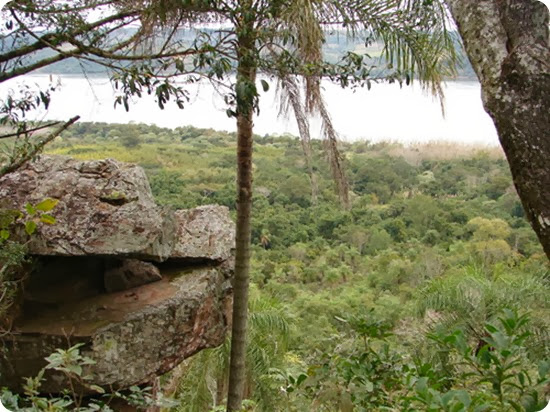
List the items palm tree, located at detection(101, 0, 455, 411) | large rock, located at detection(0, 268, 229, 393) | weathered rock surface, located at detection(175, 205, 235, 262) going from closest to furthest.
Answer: palm tree, located at detection(101, 0, 455, 411), large rock, located at detection(0, 268, 229, 393), weathered rock surface, located at detection(175, 205, 235, 262)

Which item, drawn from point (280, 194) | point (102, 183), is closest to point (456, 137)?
point (280, 194)

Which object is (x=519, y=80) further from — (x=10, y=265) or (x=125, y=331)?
(x=10, y=265)

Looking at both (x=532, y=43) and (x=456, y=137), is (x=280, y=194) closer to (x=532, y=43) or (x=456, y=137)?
(x=456, y=137)

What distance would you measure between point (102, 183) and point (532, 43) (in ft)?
Answer: 10.8

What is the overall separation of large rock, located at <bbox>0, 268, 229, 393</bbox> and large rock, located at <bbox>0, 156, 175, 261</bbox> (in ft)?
1.34

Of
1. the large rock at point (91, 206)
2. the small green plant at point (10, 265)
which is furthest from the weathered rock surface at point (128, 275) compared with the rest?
the small green plant at point (10, 265)

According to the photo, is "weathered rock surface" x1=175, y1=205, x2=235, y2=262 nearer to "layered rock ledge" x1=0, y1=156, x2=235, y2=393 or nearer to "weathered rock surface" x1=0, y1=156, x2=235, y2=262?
"layered rock ledge" x1=0, y1=156, x2=235, y2=393

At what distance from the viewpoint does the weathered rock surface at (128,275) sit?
4.64 m

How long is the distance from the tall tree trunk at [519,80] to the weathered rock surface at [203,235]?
11.1 ft

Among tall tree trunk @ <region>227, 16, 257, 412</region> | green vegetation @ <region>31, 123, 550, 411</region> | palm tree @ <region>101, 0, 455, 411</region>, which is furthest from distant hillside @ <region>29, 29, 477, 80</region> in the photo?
green vegetation @ <region>31, 123, 550, 411</region>

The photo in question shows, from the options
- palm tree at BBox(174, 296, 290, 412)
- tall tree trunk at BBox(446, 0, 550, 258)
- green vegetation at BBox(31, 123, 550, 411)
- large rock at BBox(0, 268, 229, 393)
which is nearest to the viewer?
tall tree trunk at BBox(446, 0, 550, 258)

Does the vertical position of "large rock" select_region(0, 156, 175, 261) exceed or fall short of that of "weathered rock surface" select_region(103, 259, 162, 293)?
it exceeds it

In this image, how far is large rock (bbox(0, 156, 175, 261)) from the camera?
409 cm

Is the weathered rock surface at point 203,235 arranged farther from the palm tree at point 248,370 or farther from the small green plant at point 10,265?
the palm tree at point 248,370
